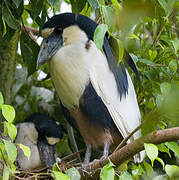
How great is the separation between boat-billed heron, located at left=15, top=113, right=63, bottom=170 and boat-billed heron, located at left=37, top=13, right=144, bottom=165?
540 millimetres

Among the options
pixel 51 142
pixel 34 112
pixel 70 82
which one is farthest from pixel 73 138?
pixel 70 82

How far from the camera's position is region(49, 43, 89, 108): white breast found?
191 centimetres

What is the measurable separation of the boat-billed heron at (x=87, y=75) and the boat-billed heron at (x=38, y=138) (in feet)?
1.77

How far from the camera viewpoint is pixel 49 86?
289cm

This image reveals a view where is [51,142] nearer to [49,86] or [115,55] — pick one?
[49,86]

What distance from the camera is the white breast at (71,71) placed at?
1908 millimetres

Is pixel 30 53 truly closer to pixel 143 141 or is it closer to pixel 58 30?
pixel 58 30

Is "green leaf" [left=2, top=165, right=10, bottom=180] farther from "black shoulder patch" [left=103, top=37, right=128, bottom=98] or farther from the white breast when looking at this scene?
"black shoulder patch" [left=103, top=37, right=128, bottom=98]

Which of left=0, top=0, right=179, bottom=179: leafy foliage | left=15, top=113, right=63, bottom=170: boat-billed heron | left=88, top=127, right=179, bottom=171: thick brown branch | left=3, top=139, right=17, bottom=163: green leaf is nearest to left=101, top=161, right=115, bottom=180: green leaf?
left=0, top=0, right=179, bottom=179: leafy foliage

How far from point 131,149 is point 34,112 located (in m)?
1.49

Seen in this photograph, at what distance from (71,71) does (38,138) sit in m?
0.81

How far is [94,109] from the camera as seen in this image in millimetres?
1947

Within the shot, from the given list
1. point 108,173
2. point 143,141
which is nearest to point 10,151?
point 108,173

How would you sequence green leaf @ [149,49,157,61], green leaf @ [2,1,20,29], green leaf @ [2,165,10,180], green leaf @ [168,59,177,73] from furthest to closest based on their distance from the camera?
green leaf @ [149,49,157,61], green leaf @ [168,59,177,73], green leaf @ [2,1,20,29], green leaf @ [2,165,10,180]
